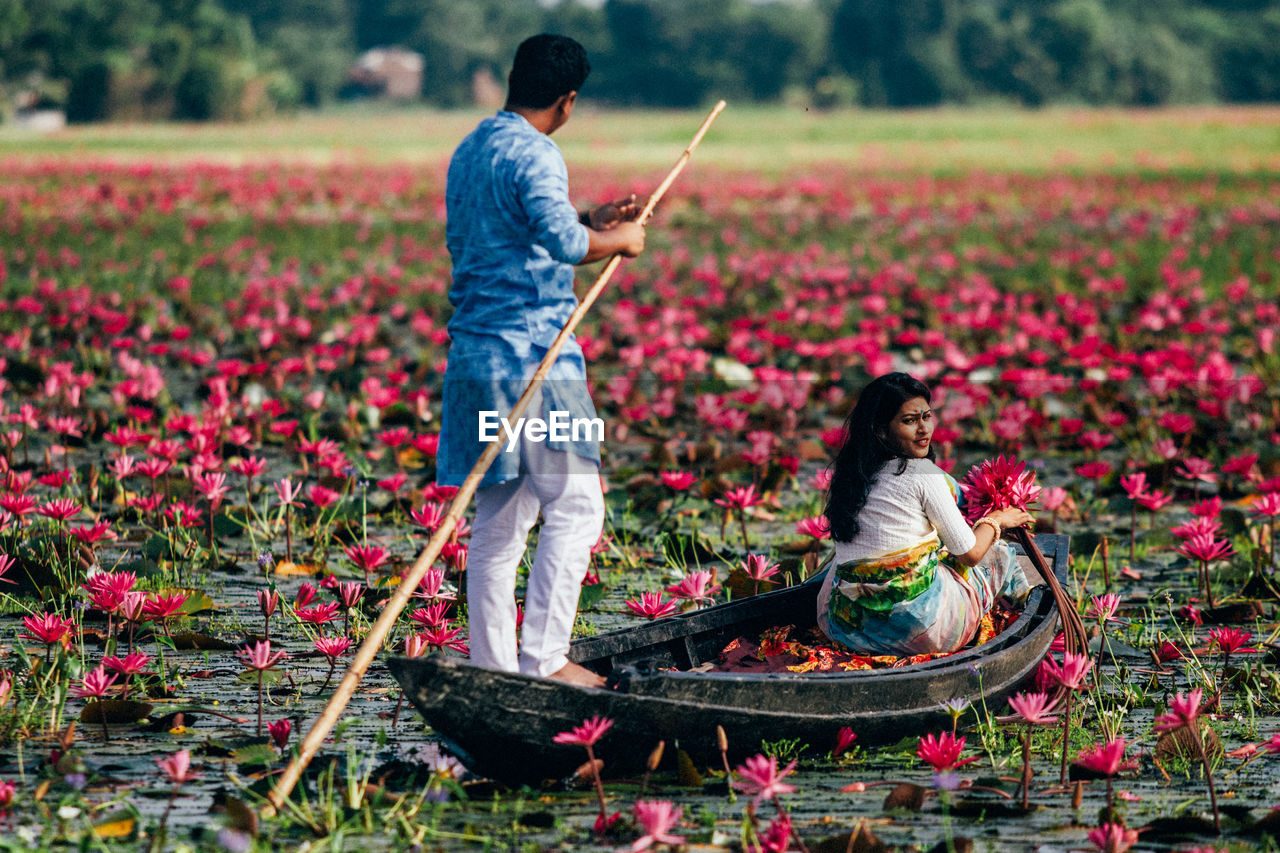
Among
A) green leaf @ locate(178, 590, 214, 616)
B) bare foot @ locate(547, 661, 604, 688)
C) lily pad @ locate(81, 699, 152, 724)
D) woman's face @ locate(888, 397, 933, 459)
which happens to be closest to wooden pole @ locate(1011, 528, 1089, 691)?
woman's face @ locate(888, 397, 933, 459)

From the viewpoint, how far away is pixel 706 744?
119 inches

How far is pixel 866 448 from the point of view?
346 centimetres

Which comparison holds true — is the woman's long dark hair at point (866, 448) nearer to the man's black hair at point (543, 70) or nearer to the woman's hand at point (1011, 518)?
the woman's hand at point (1011, 518)

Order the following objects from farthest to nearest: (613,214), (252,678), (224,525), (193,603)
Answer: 1. (224,525)
2. (193,603)
3. (252,678)
4. (613,214)

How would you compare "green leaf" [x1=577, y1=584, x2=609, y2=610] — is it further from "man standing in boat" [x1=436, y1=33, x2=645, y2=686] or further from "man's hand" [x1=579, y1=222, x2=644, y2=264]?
"man's hand" [x1=579, y1=222, x2=644, y2=264]

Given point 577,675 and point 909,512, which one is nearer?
point 577,675

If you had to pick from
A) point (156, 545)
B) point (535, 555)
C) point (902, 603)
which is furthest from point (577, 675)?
point (156, 545)

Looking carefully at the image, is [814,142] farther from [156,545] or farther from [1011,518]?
[1011,518]

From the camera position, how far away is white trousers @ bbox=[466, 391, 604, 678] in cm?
314

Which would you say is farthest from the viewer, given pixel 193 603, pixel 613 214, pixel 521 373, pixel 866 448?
pixel 193 603

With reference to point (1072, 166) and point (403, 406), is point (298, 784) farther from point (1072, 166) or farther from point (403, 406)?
point (1072, 166)

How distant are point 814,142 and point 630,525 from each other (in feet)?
102

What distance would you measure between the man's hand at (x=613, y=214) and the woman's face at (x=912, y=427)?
769mm

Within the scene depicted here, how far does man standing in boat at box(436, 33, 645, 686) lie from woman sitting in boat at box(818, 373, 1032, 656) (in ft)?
2.13
